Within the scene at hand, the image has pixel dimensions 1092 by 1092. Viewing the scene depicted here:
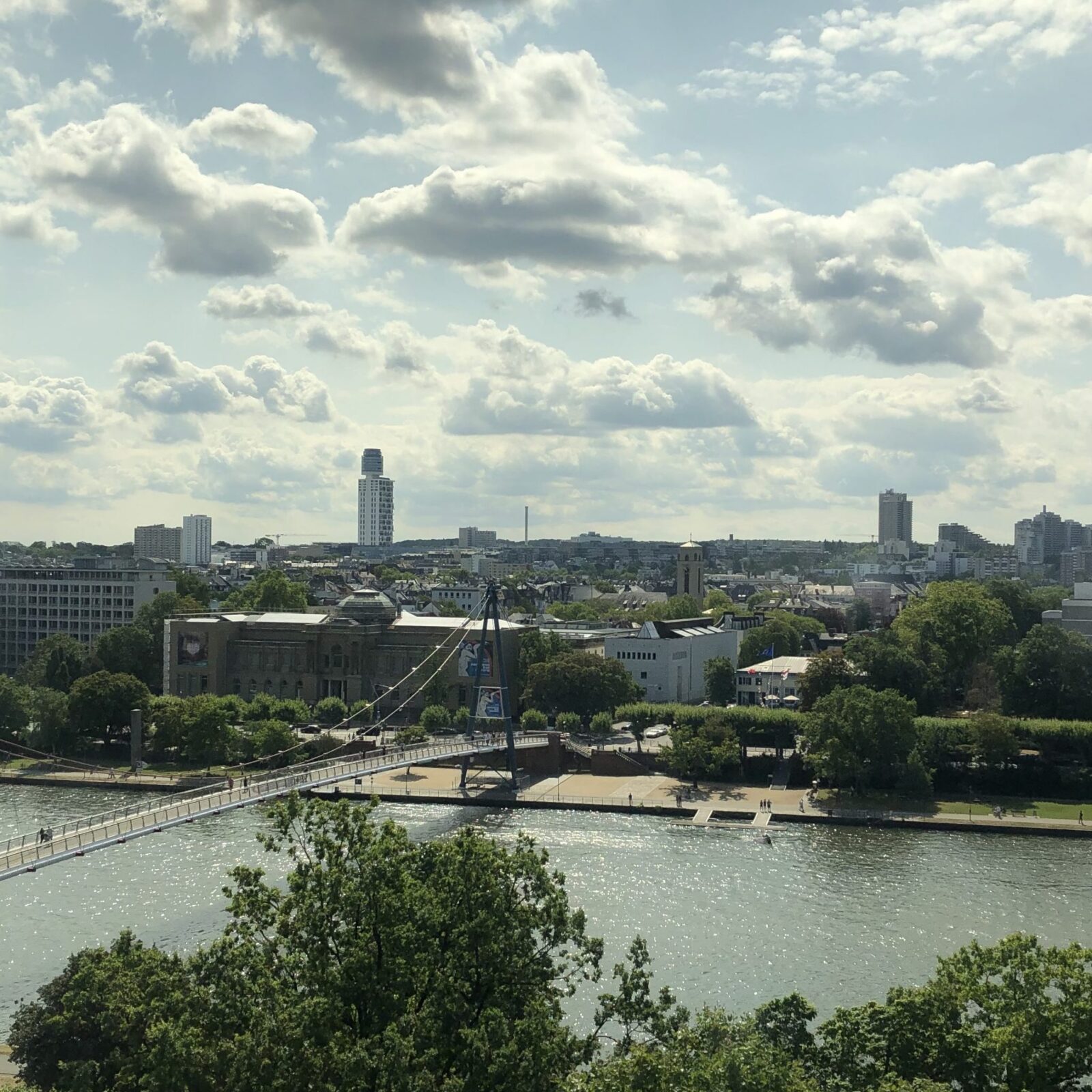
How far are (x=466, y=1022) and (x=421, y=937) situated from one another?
1.05 meters

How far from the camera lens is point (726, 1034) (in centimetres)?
1599

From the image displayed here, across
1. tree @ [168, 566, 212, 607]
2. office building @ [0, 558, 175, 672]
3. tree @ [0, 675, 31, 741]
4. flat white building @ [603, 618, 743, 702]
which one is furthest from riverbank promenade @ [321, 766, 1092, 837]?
tree @ [168, 566, 212, 607]

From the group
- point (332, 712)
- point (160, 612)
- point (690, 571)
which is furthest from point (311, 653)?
point (690, 571)

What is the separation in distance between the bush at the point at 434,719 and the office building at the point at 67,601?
3450 cm

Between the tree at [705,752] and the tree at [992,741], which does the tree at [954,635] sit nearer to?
the tree at [992,741]

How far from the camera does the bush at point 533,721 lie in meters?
55.9

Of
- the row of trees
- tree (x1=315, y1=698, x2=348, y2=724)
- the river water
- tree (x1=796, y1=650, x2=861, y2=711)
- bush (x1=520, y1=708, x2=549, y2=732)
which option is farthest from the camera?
tree (x1=315, y1=698, x2=348, y2=724)

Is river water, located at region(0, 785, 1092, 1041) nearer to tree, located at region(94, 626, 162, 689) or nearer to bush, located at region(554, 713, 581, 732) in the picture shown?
bush, located at region(554, 713, 581, 732)

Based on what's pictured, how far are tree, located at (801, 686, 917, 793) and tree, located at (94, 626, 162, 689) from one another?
1440 inches

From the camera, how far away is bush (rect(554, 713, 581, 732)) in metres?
55.5

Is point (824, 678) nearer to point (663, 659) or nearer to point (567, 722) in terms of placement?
point (567, 722)

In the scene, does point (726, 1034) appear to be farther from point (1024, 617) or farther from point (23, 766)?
point (1024, 617)

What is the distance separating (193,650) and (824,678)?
101 ft

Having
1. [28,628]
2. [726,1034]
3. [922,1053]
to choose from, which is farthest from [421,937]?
[28,628]
